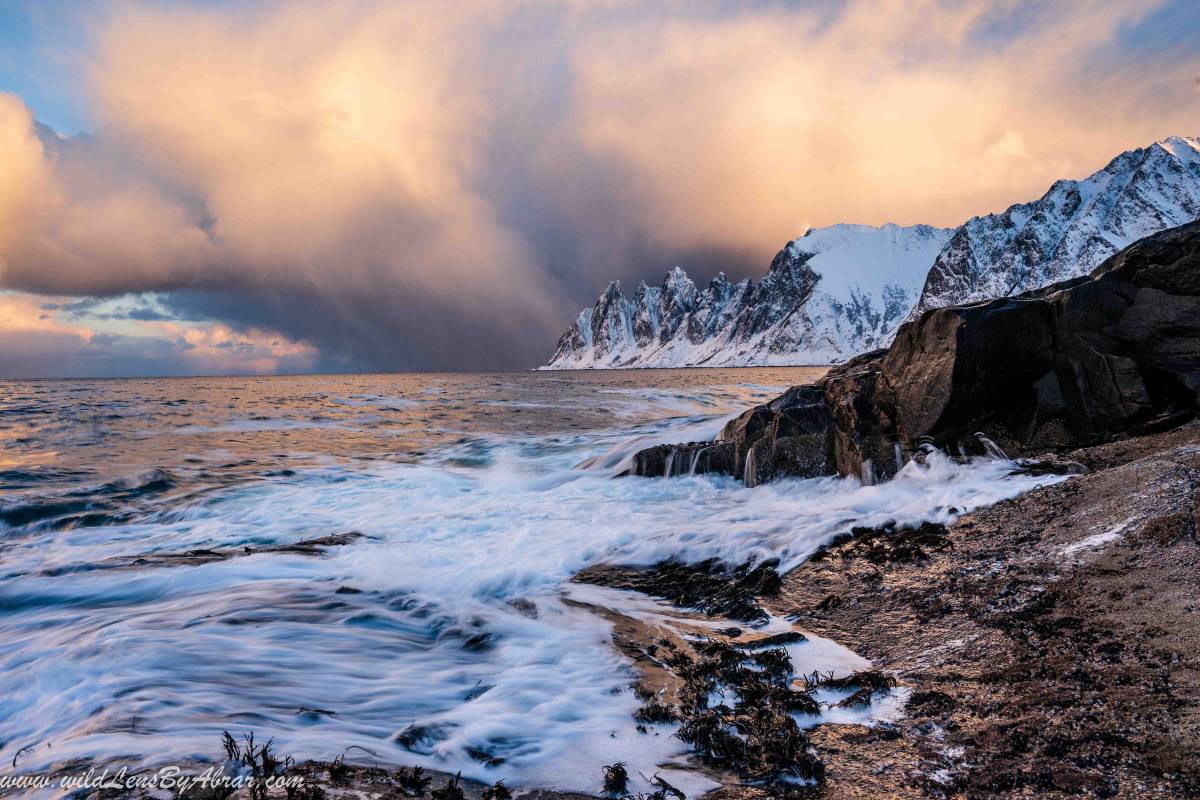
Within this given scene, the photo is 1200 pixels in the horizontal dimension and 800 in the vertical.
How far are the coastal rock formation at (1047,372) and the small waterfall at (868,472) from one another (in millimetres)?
20

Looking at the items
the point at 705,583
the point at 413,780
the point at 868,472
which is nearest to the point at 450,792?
the point at 413,780

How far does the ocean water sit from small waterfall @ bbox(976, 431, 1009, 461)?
534mm

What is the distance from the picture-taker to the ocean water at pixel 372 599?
443 cm

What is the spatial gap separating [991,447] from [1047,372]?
1.74m

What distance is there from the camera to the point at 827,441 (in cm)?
1179

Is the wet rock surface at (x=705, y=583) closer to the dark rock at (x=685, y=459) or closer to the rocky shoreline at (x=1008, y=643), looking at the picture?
the rocky shoreline at (x=1008, y=643)

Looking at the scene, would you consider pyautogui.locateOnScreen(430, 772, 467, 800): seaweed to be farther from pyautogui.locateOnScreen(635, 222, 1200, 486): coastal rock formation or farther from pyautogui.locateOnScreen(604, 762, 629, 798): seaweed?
pyautogui.locateOnScreen(635, 222, 1200, 486): coastal rock formation

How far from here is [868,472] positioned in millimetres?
10453

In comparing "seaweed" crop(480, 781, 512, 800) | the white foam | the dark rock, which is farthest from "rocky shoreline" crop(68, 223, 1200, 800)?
the dark rock

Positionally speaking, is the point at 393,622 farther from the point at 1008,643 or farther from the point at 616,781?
the point at 1008,643

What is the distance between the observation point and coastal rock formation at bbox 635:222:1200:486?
357 inches

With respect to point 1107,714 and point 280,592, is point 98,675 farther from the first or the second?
point 1107,714

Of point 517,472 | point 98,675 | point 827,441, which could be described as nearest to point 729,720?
point 98,675

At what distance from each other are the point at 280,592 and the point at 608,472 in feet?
29.7
